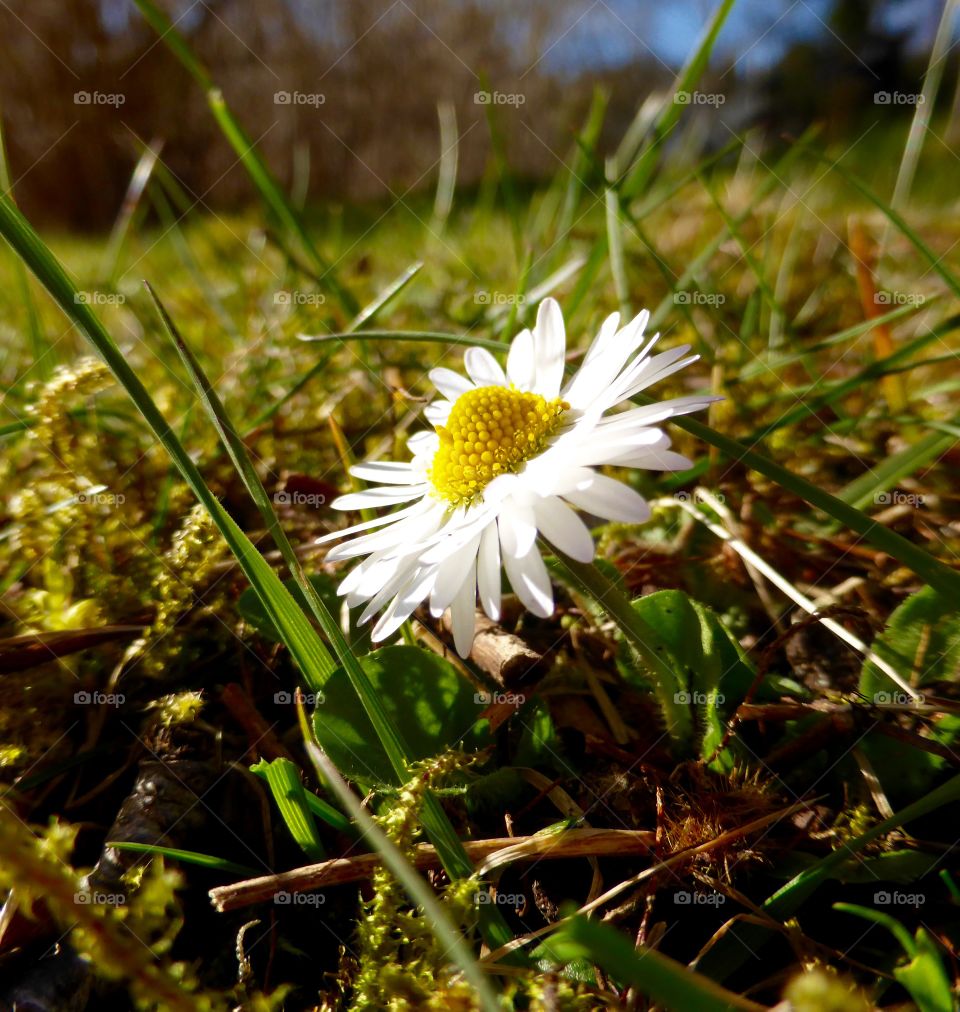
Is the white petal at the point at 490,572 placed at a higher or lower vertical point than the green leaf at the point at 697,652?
higher

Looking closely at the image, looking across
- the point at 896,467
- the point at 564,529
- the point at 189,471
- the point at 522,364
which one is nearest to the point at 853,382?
the point at 896,467

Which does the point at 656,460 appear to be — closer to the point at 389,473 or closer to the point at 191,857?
the point at 389,473

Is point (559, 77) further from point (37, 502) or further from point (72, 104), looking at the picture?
point (37, 502)

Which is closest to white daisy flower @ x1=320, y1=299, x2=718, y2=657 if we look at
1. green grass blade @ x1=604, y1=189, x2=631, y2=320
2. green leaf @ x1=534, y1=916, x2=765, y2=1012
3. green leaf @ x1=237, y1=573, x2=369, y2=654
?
green leaf @ x1=237, y1=573, x2=369, y2=654

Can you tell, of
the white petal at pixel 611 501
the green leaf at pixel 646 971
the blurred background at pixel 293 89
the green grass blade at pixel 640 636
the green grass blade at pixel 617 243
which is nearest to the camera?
the green leaf at pixel 646 971

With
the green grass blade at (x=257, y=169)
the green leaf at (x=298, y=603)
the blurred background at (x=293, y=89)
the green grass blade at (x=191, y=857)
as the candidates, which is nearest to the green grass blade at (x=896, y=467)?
the green leaf at (x=298, y=603)

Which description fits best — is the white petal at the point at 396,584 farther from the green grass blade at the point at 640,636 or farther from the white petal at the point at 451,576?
the green grass blade at the point at 640,636
